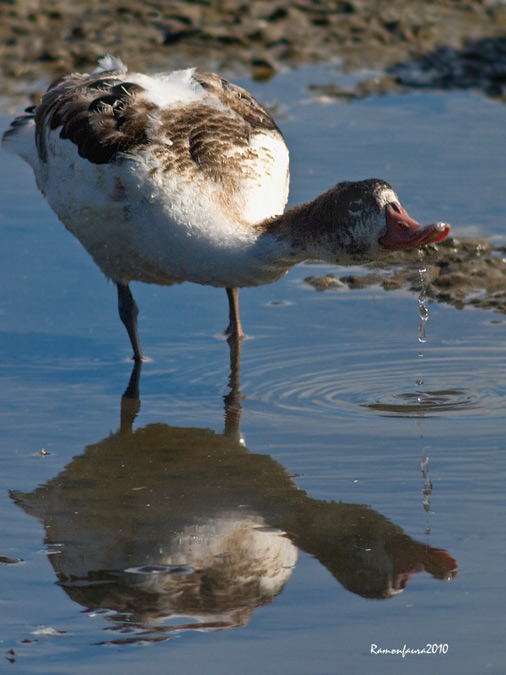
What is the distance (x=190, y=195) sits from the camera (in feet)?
19.5

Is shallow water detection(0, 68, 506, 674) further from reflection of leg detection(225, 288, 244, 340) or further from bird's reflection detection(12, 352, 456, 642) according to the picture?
reflection of leg detection(225, 288, 244, 340)

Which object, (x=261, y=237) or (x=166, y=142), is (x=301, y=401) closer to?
(x=261, y=237)

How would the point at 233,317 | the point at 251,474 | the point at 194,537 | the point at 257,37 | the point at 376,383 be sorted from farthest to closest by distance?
1. the point at 257,37
2. the point at 233,317
3. the point at 376,383
4. the point at 251,474
5. the point at 194,537

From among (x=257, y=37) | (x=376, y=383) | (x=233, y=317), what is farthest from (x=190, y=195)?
(x=257, y=37)

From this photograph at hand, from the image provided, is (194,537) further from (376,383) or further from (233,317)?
(233,317)

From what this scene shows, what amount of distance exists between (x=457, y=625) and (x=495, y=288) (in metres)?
3.99

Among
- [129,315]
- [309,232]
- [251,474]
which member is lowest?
[251,474]

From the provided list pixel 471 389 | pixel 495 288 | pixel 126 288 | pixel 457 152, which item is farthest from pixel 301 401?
pixel 457 152

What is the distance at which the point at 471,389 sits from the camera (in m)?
6.14

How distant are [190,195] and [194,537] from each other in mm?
1950

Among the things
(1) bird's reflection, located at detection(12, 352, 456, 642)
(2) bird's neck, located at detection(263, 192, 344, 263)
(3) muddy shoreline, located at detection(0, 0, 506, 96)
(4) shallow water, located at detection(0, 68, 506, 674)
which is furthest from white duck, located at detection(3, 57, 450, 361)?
(3) muddy shoreline, located at detection(0, 0, 506, 96)

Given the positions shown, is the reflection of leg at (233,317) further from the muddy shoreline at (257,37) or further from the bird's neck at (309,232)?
the muddy shoreline at (257,37)

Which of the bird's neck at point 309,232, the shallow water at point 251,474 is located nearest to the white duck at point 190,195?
the bird's neck at point 309,232

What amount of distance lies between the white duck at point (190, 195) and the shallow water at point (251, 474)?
58 centimetres
